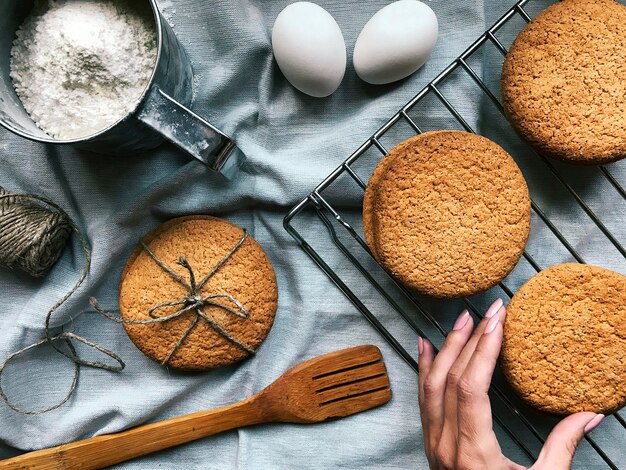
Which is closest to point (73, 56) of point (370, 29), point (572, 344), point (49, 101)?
point (49, 101)

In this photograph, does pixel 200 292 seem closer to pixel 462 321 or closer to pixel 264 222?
pixel 264 222

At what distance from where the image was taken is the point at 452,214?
0.85m

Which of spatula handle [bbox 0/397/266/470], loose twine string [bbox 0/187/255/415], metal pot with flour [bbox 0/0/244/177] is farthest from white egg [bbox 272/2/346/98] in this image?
spatula handle [bbox 0/397/266/470]

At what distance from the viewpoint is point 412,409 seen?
0.97 metres

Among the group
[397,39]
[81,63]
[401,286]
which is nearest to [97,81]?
[81,63]

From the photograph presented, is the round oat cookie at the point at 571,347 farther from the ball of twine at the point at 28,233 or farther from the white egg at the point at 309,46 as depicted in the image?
the ball of twine at the point at 28,233

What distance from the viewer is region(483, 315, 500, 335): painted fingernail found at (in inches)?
32.7

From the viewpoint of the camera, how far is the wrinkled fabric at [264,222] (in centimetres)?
94

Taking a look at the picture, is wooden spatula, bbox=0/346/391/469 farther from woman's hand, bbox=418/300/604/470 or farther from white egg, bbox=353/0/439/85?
white egg, bbox=353/0/439/85

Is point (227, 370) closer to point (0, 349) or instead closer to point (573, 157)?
point (0, 349)

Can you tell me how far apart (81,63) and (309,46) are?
302 millimetres

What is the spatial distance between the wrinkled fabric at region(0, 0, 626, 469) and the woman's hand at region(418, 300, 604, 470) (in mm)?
97

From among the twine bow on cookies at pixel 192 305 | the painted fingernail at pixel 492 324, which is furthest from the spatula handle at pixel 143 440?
the painted fingernail at pixel 492 324

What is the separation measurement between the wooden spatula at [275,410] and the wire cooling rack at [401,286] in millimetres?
66
